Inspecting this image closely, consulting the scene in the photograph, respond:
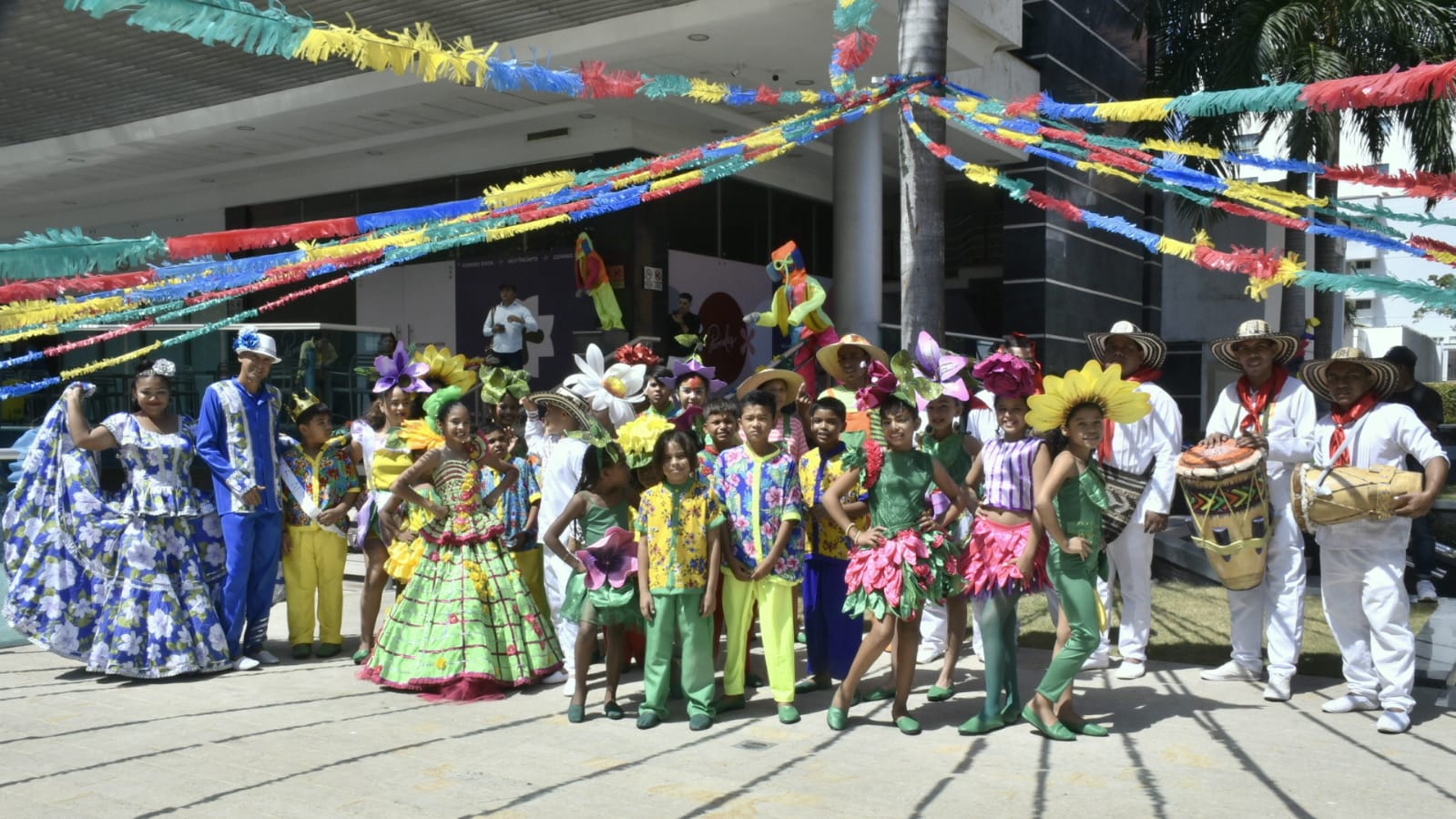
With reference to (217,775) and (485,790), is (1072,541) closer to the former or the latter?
A: (485,790)

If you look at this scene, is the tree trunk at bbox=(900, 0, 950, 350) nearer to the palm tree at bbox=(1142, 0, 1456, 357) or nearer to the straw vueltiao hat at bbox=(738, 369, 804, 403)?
the straw vueltiao hat at bbox=(738, 369, 804, 403)

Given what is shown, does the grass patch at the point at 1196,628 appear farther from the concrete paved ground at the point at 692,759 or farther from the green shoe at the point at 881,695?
the green shoe at the point at 881,695

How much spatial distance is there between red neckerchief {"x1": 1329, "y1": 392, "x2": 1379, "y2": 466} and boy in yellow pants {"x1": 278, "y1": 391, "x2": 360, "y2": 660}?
222 inches

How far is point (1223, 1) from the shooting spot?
1655cm

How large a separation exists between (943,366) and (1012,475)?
85 centimetres


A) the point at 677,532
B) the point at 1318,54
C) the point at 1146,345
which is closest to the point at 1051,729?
the point at 677,532

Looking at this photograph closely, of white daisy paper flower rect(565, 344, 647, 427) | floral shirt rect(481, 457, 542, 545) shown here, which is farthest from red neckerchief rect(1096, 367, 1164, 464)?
floral shirt rect(481, 457, 542, 545)

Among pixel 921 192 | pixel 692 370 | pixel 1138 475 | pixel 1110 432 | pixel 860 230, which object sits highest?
pixel 860 230

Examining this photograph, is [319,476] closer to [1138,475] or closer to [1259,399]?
[1138,475]

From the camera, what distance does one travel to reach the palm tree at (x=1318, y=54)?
48.7 ft

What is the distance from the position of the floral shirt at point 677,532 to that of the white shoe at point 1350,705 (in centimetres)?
302

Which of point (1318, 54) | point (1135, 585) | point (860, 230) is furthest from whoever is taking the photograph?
point (860, 230)

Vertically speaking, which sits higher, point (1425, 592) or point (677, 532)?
point (677, 532)

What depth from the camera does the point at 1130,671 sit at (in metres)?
6.54
